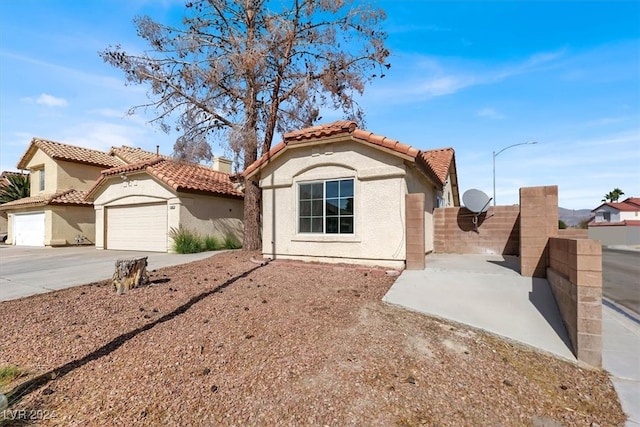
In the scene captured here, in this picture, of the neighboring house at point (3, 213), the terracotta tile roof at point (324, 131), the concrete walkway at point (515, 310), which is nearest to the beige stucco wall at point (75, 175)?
the neighboring house at point (3, 213)

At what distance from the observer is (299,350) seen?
434 centimetres

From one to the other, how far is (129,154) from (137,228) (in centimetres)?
1031

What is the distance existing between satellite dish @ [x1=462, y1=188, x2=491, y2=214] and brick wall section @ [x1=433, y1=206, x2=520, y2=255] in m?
0.57

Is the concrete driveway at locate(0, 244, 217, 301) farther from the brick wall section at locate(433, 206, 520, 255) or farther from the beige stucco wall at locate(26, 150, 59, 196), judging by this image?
the beige stucco wall at locate(26, 150, 59, 196)

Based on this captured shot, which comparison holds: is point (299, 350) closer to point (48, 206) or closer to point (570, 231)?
point (570, 231)

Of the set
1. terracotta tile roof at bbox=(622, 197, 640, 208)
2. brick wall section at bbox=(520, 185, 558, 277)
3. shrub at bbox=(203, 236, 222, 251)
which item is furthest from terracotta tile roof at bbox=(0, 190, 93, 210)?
terracotta tile roof at bbox=(622, 197, 640, 208)

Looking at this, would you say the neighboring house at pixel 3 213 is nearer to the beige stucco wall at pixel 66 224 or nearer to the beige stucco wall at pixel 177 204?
the beige stucco wall at pixel 66 224

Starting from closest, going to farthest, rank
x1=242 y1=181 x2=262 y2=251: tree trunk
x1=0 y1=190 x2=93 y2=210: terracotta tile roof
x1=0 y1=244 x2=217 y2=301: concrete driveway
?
1. x1=0 y1=244 x2=217 y2=301: concrete driveway
2. x1=242 y1=181 x2=262 y2=251: tree trunk
3. x1=0 y1=190 x2=93 y2=210: terracotta tile roof

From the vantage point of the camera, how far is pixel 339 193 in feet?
32.2

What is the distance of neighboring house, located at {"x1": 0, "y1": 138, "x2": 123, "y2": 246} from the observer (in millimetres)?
19906

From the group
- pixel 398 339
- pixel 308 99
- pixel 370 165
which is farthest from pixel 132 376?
pixel 308 99

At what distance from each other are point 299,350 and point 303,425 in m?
1.37

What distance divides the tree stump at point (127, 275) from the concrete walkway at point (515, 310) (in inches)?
219

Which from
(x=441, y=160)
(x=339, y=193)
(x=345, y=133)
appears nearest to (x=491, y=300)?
(x=339, y=193)
